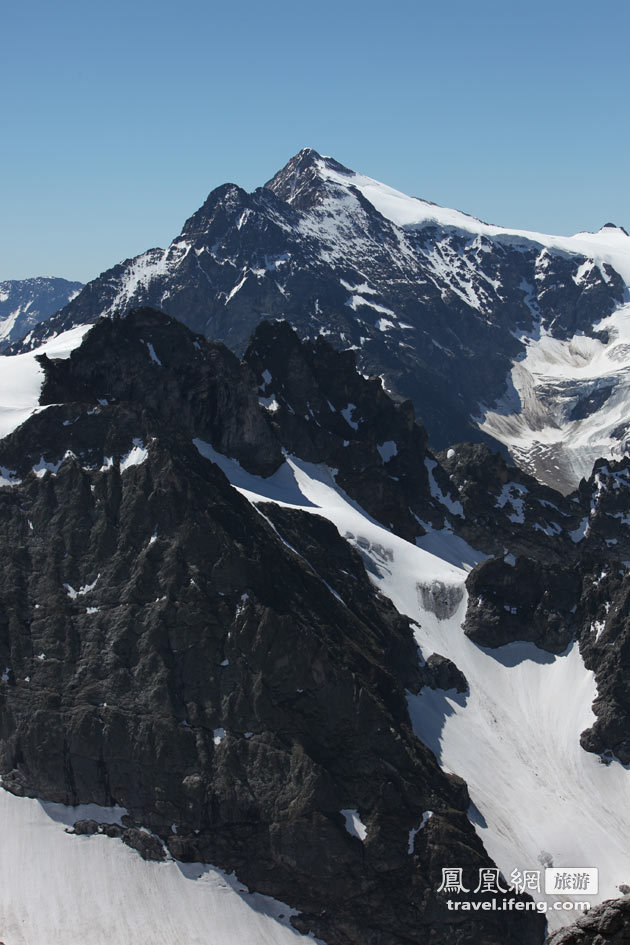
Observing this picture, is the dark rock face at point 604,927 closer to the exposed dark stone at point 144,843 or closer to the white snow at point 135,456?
the exposed dark stone at point 144,843

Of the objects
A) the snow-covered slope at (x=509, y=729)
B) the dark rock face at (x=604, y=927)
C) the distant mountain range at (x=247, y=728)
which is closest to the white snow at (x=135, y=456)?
the distant mountain range at (x=247, y=728)

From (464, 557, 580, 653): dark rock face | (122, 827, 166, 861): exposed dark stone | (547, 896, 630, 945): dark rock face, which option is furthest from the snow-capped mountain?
(547, 896, 630, 945): dark rock face

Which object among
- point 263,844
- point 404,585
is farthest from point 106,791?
point 404,585

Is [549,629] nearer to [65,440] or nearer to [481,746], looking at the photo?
[481,746]

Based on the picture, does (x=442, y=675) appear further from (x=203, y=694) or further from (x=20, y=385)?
(x=20, y=385)

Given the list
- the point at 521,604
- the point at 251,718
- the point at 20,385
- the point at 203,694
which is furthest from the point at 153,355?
the point at 251,718
